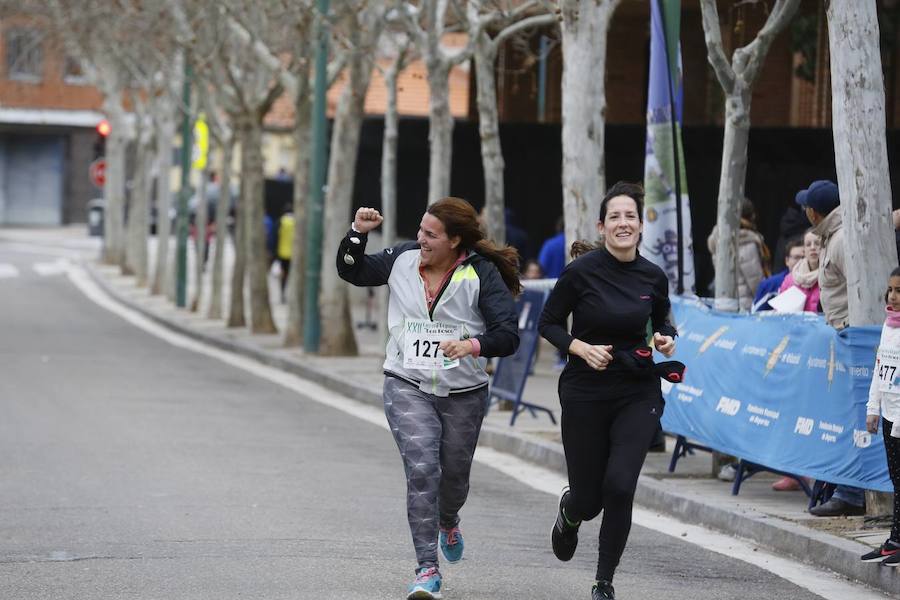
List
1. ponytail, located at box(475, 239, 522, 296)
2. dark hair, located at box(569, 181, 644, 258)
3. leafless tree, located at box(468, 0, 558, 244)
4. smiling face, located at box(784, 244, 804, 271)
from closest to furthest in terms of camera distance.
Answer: dark hair, located at box(569, 181, 644, 258)
ponytail, located at box(475, 239, 522, 296)
smiling face, located at box(784, 244, 804, 271)
leafless tree, located at box(468, 0, 558, 244)

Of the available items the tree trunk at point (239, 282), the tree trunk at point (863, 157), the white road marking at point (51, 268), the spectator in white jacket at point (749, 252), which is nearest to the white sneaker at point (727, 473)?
the tree trunk at point (863, 157)

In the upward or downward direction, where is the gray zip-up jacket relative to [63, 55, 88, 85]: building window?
downward

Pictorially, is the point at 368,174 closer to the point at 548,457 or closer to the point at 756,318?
the point at 548,457

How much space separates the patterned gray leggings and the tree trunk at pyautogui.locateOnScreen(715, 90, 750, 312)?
4.37 m

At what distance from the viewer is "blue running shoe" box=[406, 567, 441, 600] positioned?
761 centimetres

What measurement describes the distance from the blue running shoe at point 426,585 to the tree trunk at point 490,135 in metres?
10.5

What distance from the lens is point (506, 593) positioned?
7.98 meters

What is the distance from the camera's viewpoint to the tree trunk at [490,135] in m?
18.2

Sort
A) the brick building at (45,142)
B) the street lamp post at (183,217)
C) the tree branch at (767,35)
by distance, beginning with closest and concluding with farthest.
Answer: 1. the tree branch at (767,35)
2. the street lamp post at (183,217)
3. the brick building at (45,142)

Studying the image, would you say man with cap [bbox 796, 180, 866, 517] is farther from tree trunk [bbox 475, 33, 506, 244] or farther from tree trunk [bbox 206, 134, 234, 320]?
tree trunk [bbox 206, 134, 234, 320]

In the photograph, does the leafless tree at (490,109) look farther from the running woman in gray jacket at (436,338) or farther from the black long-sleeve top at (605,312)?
the black long-sleeve top at (605,312)

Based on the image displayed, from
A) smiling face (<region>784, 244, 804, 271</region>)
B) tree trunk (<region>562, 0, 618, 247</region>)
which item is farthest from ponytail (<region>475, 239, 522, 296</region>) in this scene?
tree trunk (<region>562, 0, 618, 247</region>)

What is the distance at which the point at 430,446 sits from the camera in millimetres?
7867

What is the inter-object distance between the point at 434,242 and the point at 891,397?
2.35m
